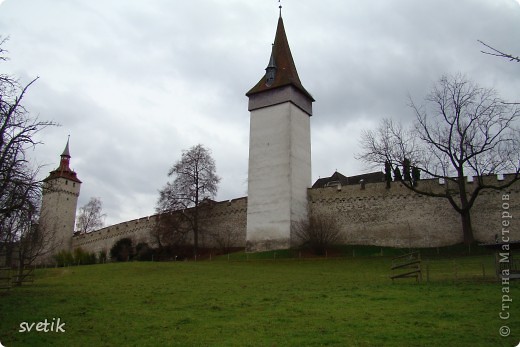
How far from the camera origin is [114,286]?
18.2 m

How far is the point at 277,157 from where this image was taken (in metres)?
36.3

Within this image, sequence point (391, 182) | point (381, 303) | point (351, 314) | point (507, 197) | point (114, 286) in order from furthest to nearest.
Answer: point (391, 182) < point (507, 197) < point (114, 286) < point (381, 303) < point (351, 314)

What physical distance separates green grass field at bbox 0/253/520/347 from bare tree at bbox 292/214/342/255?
13.6 m

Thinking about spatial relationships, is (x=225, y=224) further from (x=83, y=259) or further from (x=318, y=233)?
(x=83, y=259)

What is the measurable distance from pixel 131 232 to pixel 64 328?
126 ft

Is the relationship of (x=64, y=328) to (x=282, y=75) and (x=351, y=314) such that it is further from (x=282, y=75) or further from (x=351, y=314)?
(x=282, y=75)

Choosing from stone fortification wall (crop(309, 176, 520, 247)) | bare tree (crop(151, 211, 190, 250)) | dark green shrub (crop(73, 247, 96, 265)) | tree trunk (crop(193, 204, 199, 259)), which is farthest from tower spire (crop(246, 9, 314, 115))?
dark green shrub (crop(73, 247, 96, 265))

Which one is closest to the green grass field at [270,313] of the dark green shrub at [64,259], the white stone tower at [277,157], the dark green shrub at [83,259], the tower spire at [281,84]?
the white stone tower at [277,157]

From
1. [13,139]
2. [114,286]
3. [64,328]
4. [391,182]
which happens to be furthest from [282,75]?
[64,328]

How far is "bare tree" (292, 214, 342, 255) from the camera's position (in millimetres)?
32969

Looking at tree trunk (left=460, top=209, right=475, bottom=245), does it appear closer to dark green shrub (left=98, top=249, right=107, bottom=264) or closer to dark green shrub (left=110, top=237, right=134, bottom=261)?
dark green shrub (left=110, top=237, right=134, bottom=261)

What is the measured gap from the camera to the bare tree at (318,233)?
33.0 metres

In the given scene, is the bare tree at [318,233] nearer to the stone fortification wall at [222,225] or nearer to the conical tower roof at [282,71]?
the stone fortification wall at [222,225]

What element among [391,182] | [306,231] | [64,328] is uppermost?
[391,182]
